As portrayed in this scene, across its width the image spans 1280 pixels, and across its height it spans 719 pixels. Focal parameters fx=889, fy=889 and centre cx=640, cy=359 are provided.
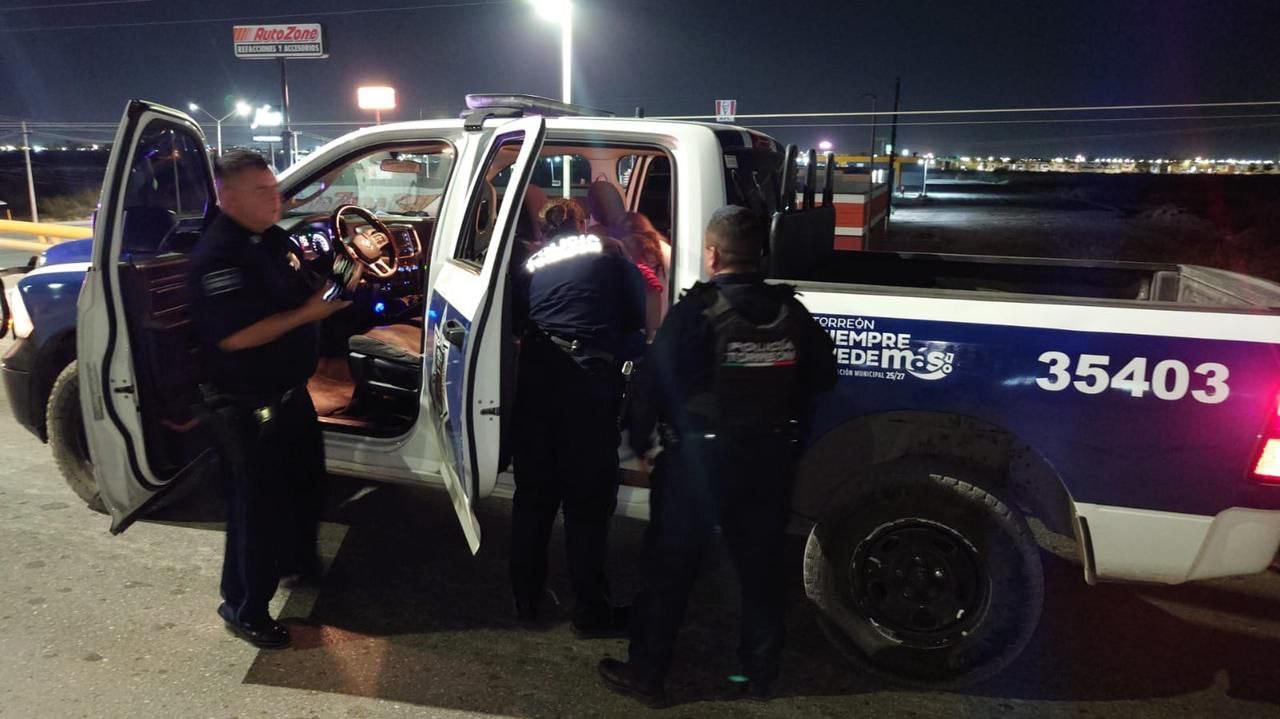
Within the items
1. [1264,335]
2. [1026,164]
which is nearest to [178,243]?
[1264,335]

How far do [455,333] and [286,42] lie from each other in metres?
29.4

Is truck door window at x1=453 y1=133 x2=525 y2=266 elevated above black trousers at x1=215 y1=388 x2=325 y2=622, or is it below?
above

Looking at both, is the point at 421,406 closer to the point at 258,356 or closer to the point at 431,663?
the point at 258,356

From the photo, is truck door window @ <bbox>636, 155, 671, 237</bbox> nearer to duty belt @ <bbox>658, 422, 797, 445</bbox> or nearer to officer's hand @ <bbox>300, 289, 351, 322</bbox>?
officer's hand @ <bbox>300, 289, 351, 322</bbox>

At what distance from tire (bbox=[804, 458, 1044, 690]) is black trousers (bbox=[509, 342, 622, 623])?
31.5 inches

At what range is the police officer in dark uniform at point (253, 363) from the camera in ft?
9.91

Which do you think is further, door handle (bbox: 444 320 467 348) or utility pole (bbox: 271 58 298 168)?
utility pole (bbox: 271 58 298 168)

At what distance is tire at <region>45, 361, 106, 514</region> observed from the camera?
168 inches

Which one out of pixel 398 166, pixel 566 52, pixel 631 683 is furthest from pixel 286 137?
pixel 631 683

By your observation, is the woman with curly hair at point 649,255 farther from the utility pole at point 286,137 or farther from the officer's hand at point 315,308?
the utility pole at point 286,137

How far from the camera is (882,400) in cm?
293

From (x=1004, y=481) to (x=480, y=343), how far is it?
1.76 meters

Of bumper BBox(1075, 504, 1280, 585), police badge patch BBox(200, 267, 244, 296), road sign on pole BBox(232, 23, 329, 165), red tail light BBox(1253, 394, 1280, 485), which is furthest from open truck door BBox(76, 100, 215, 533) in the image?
road sign on pole BBox(232, 23, 329, 165)

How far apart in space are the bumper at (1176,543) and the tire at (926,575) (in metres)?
0.21
